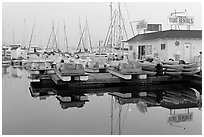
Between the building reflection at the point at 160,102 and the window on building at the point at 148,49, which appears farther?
the window on building at the point at 148,49

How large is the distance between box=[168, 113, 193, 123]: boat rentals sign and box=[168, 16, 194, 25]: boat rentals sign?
10174 mm

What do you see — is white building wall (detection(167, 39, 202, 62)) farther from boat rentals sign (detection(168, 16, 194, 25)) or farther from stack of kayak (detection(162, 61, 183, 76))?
stack of kayak (detection(162, 61, 183, 76))

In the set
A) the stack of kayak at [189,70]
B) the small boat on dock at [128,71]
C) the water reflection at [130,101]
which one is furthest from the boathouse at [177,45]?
the water reflection at [130,101]

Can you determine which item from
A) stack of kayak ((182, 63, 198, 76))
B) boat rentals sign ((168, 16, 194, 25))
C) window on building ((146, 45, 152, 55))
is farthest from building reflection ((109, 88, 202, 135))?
boat rentals sign ((168, 16, 194, 25))

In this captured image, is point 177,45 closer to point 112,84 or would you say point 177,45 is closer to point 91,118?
point 112,84

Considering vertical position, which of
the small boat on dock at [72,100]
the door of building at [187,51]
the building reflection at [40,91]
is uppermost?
the door of building at [187,51]

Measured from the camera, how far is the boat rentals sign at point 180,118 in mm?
4285

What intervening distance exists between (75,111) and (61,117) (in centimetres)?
48

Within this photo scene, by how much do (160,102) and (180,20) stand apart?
9724 mm

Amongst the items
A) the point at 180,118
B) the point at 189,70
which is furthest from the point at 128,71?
the point at 180,118

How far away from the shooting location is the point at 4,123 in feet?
13.4

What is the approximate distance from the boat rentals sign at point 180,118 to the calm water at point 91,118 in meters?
0.09

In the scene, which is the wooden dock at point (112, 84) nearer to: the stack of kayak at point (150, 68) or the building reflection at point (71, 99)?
the stack of kayak at point (150, 68)

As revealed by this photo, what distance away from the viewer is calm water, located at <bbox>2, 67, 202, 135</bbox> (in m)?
3.73
